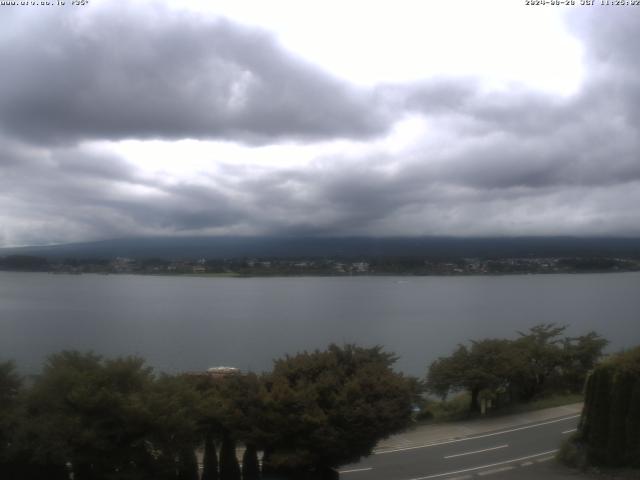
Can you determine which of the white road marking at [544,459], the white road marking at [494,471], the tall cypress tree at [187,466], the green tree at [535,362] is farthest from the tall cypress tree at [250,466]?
the green tree at [535,362]

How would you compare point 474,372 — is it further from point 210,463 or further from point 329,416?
point 210,463

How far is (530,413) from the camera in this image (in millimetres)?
28062

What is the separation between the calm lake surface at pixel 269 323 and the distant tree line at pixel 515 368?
13739 millimetres

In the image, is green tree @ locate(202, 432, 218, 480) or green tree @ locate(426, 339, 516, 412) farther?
green tree @ locate(426, 339, 516, 412)

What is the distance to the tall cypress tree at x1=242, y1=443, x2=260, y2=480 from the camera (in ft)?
53.5

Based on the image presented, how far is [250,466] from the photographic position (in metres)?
16.4

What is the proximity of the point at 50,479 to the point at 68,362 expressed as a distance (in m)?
2.63

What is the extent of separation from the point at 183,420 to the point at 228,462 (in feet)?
7.12

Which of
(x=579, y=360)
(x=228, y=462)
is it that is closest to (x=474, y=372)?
(x=579, y=360)

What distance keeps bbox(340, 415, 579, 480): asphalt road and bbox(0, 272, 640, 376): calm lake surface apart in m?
23.1

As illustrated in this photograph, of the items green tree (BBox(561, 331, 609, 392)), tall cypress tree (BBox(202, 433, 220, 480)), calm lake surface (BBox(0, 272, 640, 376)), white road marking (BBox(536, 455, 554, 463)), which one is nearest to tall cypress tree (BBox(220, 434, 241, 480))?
tall cypress tree (BBox(202, 433, 220, 480))

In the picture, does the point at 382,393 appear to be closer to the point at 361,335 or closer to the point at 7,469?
the point at 7,469

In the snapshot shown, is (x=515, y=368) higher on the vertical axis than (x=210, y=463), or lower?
lower

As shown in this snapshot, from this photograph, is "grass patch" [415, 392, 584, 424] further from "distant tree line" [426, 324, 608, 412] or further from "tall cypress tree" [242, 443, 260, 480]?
"tall cypress tree" [242, 443, 260, 480]
